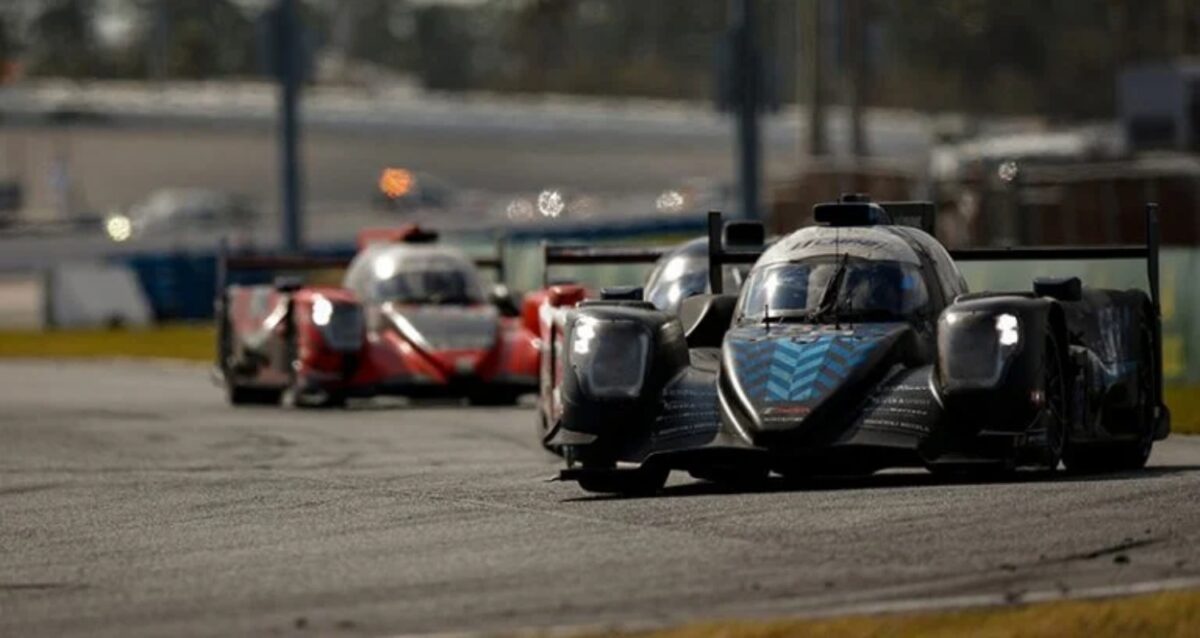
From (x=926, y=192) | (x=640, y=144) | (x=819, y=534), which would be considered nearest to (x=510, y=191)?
(x=640, y=144)

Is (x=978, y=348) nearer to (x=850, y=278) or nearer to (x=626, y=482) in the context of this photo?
(x=850, y=278)

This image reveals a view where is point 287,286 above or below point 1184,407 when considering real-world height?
above

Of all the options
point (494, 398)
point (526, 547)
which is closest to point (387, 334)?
point (494, 398)

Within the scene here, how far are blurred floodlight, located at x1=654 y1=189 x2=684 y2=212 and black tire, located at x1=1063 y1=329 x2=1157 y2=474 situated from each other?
198 feet

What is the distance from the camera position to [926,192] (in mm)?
36375

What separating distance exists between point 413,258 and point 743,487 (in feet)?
44.5

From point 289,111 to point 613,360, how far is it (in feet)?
108

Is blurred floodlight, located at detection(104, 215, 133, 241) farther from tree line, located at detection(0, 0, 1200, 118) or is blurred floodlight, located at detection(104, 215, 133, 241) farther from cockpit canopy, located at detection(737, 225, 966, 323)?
cockpit canopy, located at detection(737, 225, 966, 323)

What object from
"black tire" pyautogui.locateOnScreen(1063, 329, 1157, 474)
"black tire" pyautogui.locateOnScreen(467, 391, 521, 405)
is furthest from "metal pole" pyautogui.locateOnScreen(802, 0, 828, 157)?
"black tire" pyautogui.locateOnScreen(1063, 329, 1157, 474)

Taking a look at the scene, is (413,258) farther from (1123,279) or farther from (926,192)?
(926,192)

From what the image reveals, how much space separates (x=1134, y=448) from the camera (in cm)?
1659

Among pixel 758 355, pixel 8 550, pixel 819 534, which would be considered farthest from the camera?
pixel 758 355

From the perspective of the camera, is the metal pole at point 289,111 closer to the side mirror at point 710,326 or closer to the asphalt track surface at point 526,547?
the asphalt track surface at point 526,547

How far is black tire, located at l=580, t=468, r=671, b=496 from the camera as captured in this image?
50.3ft
